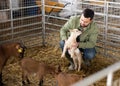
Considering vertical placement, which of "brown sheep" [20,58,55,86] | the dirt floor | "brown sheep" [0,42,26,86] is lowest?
the dirt floor

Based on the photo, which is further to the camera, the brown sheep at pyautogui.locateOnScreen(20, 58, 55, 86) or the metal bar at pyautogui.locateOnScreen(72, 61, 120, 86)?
the brown sheep at pyautogui.locateOnScreen(20, 58, 55, 86)

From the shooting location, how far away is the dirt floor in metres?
4.55

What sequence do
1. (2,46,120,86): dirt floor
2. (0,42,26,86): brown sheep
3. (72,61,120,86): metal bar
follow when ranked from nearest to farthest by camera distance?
(72,61,120,86): metal bar < (0,42,26,86): brown sheep < (2,46,120,86): dirt floor

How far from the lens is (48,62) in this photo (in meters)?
5.46

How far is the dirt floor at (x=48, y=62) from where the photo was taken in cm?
455

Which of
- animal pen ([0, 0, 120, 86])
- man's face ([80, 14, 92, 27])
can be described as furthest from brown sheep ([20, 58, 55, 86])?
animal pen ([0, 0, 120, 86])

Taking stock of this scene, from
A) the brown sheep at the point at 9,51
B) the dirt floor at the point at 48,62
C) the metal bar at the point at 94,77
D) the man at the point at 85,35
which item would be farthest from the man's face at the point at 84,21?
the metal bar at the point at 94,77

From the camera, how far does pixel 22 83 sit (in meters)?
4.45

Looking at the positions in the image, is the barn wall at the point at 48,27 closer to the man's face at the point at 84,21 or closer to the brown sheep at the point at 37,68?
the man's face at the point at 84,21

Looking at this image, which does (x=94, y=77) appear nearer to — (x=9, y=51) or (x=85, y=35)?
(x=9, y=51)

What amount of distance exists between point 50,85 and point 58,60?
1245 millimetres

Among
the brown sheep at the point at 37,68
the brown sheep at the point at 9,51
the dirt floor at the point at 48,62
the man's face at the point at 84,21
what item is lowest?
the dirt floor at the point at 48,62

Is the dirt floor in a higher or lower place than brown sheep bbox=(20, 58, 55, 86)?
lower

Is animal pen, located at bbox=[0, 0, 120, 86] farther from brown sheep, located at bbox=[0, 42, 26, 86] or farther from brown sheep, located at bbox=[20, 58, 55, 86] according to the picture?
brown sheep, located at bbox=[20, 58, 55, 86]
